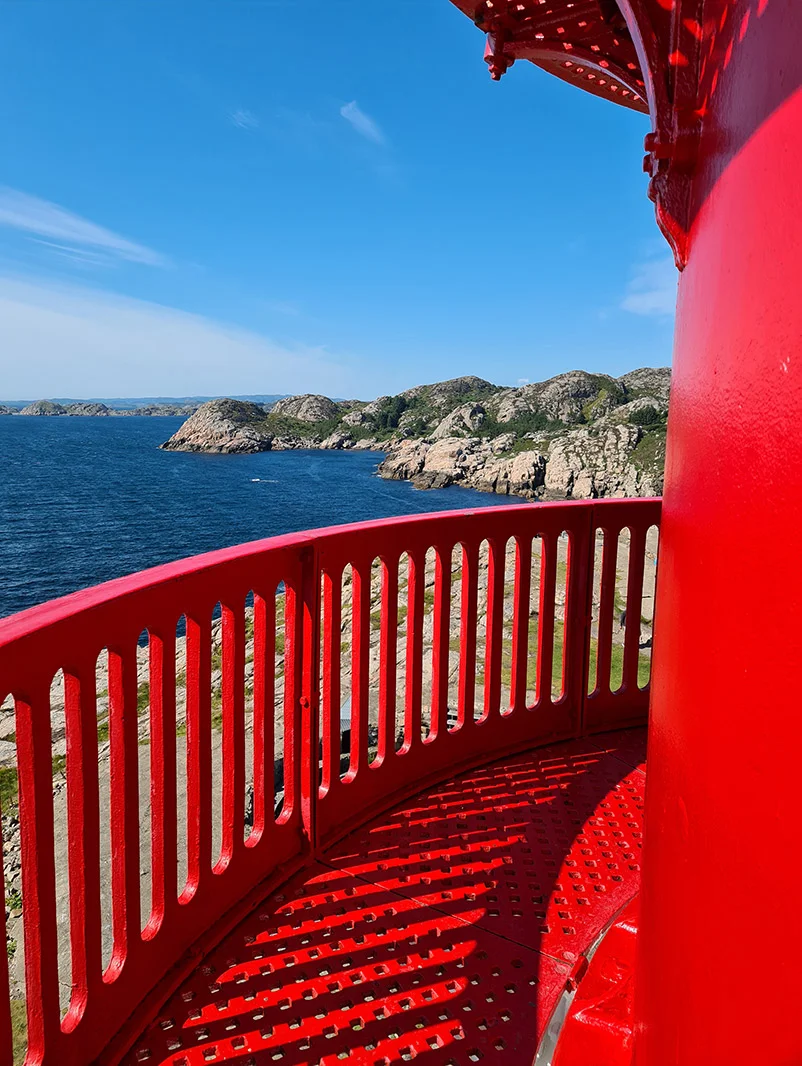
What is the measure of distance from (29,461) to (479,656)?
112503 millimetres

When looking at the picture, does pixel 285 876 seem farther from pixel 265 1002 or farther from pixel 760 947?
pixel 760 947

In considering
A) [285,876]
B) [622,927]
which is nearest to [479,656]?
[285,876]

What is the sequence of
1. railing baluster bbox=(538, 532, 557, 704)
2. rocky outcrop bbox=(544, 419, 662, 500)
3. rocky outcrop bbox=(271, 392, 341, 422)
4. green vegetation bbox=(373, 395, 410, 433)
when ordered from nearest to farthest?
railing baluster bbox=(538, 532, 557, 704)
rocky outcrop bbox=(544, 419, 662, 500)
green vegetation bbox=(373, 395, 410, 433)
rocky outcrop bbox=(271, 392, 341, 422)

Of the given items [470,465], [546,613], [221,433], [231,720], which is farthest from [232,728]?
[221,433]

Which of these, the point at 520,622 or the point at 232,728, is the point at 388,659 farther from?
the point at 232,728

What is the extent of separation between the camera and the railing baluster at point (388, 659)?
9.98 feet

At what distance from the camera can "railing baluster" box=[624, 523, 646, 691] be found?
3.91 metres

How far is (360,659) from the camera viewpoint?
296 cm

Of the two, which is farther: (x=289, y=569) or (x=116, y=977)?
(x=289, y=569)

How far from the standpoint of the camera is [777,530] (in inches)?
31.0

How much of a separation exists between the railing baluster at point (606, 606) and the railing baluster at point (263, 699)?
190 centimetres

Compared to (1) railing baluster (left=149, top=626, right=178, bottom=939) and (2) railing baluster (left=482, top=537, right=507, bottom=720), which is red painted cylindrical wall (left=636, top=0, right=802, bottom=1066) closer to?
(1) railing baluster (left=149, top=626, right=178, bottom=939)

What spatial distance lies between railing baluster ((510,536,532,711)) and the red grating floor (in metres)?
0.46

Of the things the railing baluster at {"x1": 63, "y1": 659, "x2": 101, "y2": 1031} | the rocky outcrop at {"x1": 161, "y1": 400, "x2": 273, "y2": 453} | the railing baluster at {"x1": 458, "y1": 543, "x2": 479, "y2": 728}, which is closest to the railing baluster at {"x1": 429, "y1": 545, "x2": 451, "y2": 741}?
the railing baluster at {"x1": 458, "y1": 543, "x2": 479, "y2": 728}
